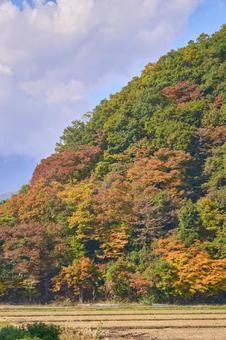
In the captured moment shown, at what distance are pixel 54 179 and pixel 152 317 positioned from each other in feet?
84.5

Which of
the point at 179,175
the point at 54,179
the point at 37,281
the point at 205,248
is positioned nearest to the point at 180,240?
the point at 205,248

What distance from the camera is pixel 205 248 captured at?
42.5 metres

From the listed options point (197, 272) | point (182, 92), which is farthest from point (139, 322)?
point (182, 92)

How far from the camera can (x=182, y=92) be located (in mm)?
58312

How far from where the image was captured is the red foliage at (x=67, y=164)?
175ft

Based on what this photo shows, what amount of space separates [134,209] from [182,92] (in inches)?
719

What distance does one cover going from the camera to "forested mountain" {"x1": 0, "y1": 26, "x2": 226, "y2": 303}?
4156 cm

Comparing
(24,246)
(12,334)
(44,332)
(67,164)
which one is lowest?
(44,332)

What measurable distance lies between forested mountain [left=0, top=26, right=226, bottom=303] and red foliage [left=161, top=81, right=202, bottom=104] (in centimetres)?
14

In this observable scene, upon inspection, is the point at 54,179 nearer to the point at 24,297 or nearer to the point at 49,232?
the point at 49,232

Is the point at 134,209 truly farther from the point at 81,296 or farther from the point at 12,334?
the point at 12,334

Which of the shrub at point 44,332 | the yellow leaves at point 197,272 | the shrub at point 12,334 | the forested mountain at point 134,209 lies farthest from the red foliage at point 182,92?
the shrub at point 12,334

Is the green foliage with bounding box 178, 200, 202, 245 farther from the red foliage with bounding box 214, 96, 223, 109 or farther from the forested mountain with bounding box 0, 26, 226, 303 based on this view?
the red foliage with bounding box 214, 96, 223, 109

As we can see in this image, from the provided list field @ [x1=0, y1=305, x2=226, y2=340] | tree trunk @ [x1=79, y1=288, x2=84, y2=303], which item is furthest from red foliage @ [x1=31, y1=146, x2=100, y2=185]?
field @ [x1=0, y1=305, x2=226, y2=340]
